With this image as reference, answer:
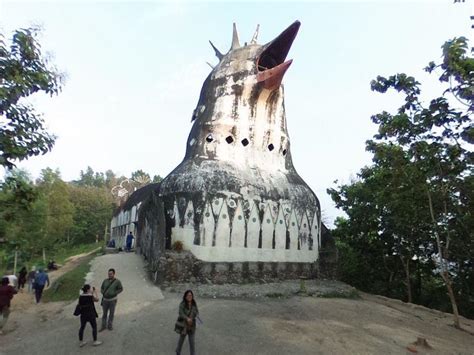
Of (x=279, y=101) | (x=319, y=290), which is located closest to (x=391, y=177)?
(x=319, y=290)

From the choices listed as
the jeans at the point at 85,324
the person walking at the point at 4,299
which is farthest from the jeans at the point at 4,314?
the jeans at the point at 85,324

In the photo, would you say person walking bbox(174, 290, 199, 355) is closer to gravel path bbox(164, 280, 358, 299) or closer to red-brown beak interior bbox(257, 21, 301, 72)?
gravel path bbox(164, 280, 358, 299)

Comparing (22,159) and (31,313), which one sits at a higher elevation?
(22,159)

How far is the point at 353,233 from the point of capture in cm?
2241

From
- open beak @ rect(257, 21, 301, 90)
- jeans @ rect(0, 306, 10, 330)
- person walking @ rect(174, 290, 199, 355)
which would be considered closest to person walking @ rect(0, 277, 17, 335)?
jeans @ rect(0, 306, 10, 330)

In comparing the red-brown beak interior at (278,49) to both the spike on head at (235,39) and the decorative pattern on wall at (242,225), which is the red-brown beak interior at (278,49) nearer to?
the spike on head at (235,39)

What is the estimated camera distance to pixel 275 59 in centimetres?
1825

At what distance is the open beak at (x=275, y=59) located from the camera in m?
16.5

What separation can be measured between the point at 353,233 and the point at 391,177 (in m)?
9.62

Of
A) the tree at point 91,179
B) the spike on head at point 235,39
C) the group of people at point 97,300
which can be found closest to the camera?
the group of people at point 97,300

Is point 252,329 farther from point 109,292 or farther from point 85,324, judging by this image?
point 85,324

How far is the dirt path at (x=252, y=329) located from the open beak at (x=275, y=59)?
924cm

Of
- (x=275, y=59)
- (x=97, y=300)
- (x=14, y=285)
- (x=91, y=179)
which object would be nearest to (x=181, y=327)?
(x=97, y=300)

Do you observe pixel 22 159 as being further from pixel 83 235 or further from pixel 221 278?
pixel 83 235
